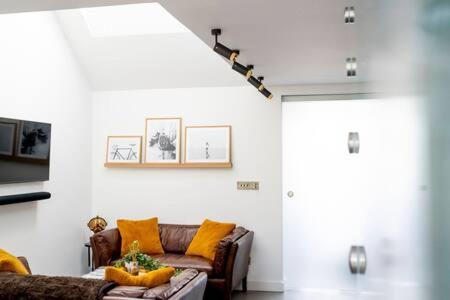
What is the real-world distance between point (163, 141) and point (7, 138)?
212cm

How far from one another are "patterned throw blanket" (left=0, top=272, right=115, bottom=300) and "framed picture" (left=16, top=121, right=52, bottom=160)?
2229mm

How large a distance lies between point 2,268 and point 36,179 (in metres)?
1.91

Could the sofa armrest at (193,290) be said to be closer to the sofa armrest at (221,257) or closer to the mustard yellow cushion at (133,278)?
the mustard yellow cushion at (133,278)

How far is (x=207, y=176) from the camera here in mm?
6051

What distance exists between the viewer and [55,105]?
18.1 ft

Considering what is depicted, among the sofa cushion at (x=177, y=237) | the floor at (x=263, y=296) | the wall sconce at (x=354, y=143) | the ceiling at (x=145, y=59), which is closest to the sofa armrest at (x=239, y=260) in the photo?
the floor at (x=263, y=296)

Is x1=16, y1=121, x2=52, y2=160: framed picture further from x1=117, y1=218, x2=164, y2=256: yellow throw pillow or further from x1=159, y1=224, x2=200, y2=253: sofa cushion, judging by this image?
x1=159, y1=224, x2=200, y2=253: sofa cushion

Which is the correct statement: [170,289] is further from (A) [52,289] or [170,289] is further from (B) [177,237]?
(B) [177,237]

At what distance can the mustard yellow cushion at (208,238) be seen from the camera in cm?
540

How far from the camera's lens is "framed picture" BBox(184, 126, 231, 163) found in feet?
19.6

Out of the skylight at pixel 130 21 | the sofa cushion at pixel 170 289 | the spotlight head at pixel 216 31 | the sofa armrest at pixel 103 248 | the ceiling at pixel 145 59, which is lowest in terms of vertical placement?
the sofa armrest at pixel 103 248

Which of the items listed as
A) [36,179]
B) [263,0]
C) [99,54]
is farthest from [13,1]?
[99,54]

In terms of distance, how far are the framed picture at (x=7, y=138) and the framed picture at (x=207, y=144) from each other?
7.24 feet

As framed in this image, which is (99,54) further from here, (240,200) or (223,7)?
(223,7)
